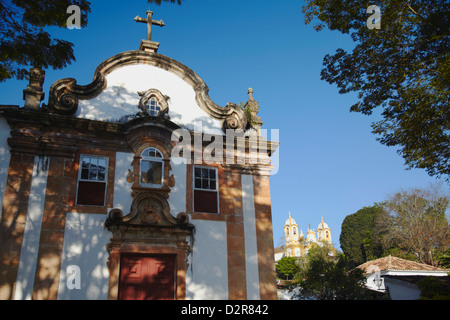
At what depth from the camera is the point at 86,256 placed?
414 inches

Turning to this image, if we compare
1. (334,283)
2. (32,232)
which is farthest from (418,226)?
(32,232)

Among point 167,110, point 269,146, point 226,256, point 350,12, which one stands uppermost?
point 350,12

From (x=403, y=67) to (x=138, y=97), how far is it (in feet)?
26.7

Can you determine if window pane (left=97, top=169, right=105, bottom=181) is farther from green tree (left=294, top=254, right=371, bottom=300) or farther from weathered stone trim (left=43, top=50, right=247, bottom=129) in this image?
green tree (left=294, top=254, right=371, bottom=300)

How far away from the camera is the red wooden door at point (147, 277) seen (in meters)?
10.7

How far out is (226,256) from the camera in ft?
39.0

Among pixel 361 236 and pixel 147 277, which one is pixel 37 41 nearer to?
pixel 147 277

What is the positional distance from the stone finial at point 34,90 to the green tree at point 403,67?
8.33m

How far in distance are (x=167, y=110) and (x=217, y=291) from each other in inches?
236

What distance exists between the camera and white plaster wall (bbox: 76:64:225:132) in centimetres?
1231

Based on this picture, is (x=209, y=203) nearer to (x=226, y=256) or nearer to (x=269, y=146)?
(x=226, y=256)

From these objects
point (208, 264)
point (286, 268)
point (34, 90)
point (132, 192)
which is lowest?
point (208, 264)

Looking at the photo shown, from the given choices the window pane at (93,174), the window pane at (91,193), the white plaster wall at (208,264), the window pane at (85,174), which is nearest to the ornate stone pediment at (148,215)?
the window pane at (91,193)
